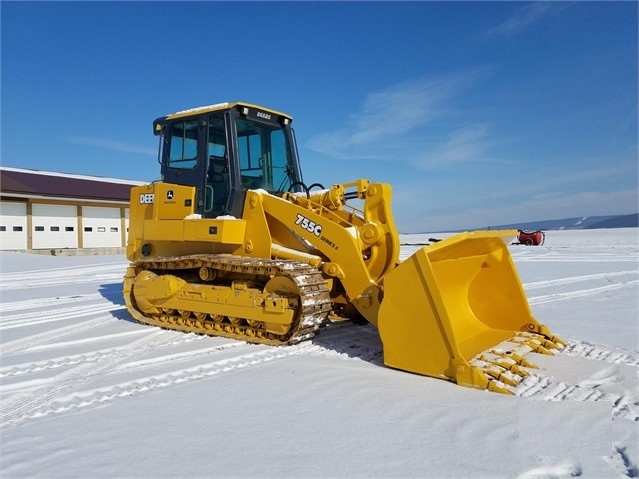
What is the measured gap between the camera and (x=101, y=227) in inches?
1146

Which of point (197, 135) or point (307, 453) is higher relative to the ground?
point (197, 135)

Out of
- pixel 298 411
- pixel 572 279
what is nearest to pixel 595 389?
pixel 298 411

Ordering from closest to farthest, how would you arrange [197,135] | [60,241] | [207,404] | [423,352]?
[207,404]
[423,352]
[197,135]
[60,241]

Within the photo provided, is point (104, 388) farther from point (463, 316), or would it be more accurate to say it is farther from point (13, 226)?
point (13, 226)

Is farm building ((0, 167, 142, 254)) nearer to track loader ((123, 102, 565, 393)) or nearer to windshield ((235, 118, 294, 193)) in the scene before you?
track loader ((123, 102, 565, 393))

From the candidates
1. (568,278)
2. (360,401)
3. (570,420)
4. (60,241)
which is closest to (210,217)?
(360,401)

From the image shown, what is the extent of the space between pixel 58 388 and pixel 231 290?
2.33 meters

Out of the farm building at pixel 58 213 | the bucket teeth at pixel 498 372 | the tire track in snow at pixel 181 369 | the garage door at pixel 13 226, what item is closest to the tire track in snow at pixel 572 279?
the tire track in snow at pixel 181 369

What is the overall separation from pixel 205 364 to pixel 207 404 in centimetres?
120

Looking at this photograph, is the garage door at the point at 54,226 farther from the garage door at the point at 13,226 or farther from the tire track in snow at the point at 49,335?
the tire track in snow at the point at 49,335

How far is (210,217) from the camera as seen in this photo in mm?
6848

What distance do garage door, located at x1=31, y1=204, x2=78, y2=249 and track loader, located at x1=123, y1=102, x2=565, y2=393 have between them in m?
22.0

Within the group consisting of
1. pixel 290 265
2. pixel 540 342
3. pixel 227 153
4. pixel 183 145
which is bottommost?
pixel 540 342

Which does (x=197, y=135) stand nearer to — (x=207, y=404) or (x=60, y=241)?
(x=207, y=404)
